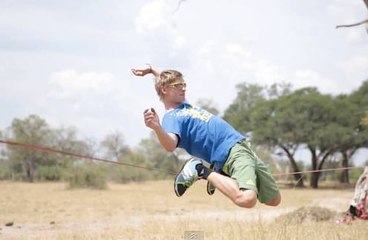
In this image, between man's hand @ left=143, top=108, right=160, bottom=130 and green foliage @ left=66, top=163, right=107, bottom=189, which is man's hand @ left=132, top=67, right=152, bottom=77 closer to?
man's hand @ left=143, top=108, right=160, bottom=130

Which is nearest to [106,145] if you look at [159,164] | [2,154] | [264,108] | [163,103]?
[159,164]

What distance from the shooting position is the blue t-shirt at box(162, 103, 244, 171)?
5.95 m

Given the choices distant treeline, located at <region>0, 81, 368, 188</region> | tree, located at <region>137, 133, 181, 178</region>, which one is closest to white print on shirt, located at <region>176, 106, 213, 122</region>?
distant treeline, located at <region>0, 81, 368, 188</region>

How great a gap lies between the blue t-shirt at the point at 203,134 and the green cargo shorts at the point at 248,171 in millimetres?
76

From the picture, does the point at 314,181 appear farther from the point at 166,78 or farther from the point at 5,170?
the point at 166,78

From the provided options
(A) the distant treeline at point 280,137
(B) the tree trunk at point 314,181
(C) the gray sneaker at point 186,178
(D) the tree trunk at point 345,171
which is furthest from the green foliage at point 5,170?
(C) the gray sneaker at point 186,178

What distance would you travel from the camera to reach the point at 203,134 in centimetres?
595

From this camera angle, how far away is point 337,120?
47.0 meters

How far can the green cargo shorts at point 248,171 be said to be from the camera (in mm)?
5742

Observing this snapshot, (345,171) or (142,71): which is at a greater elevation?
(142,71)

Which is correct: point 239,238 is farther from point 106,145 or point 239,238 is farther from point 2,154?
point 106,145

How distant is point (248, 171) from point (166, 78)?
1313mm

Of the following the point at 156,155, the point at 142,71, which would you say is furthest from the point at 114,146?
the point at 142,71

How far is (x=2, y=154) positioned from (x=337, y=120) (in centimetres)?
3599
